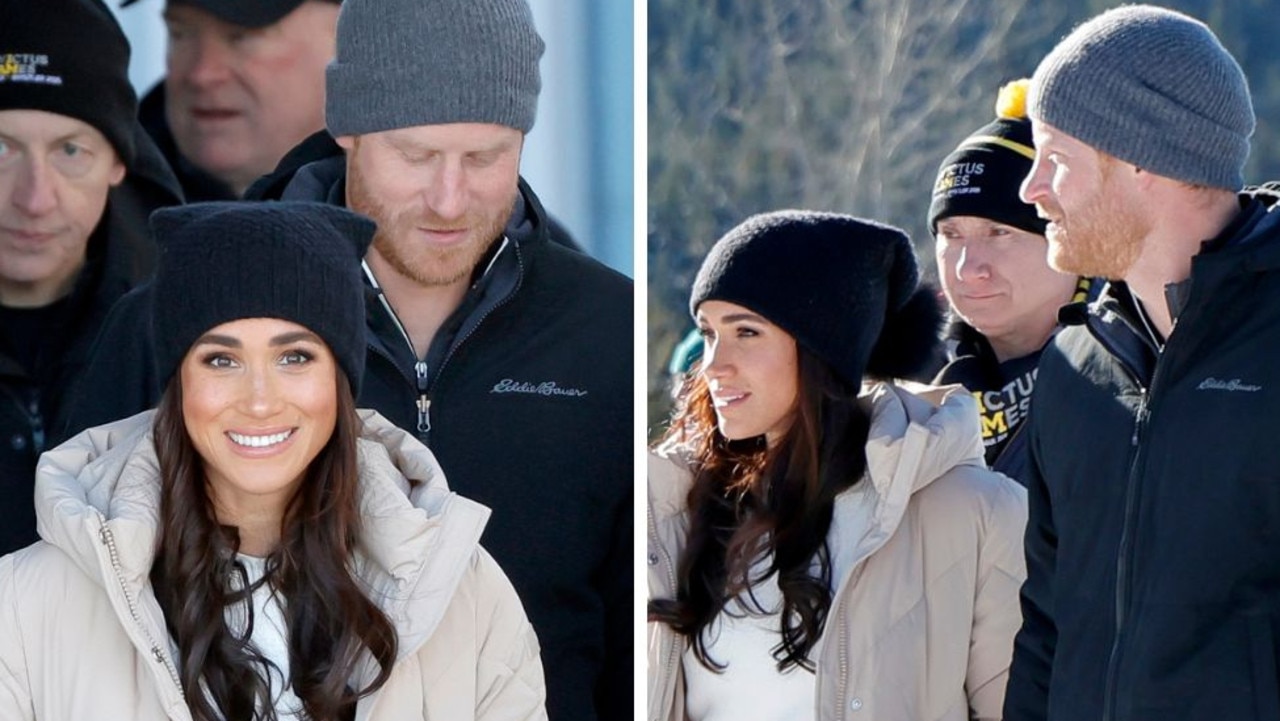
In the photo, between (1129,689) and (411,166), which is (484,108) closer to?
(411,166)

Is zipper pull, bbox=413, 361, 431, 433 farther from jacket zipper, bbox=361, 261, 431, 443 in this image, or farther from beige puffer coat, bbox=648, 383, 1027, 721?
beige puffer coat, bbox=648, 383, 1027, 721

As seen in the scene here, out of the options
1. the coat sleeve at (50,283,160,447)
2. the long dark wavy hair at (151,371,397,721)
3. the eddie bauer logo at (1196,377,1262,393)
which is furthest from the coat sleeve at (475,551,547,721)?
the eddie bauer logo at (1196,377,1262,393)

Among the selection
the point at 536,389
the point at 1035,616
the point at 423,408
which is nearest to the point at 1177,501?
the point at 1035,616

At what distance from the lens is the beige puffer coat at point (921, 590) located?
2.99 m

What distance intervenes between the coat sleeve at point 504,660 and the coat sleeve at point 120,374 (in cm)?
55

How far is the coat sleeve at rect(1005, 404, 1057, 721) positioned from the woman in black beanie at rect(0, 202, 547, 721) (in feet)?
2.22

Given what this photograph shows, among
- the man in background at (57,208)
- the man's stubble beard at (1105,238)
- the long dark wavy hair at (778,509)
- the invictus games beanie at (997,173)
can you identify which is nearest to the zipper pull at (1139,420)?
the man's stubble beard at (1105,238)

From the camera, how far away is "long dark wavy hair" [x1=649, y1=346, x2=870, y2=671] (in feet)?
10.0

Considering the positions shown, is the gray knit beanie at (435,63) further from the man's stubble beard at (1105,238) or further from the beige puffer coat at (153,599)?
the man's stubble beard at (1105,238)

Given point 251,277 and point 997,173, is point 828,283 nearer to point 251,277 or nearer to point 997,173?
point 997,173

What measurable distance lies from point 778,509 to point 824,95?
1.08 meters

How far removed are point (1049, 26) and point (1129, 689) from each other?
5.13 ft

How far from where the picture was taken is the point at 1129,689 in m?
2.62

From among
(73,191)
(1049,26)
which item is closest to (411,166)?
(73,191)
